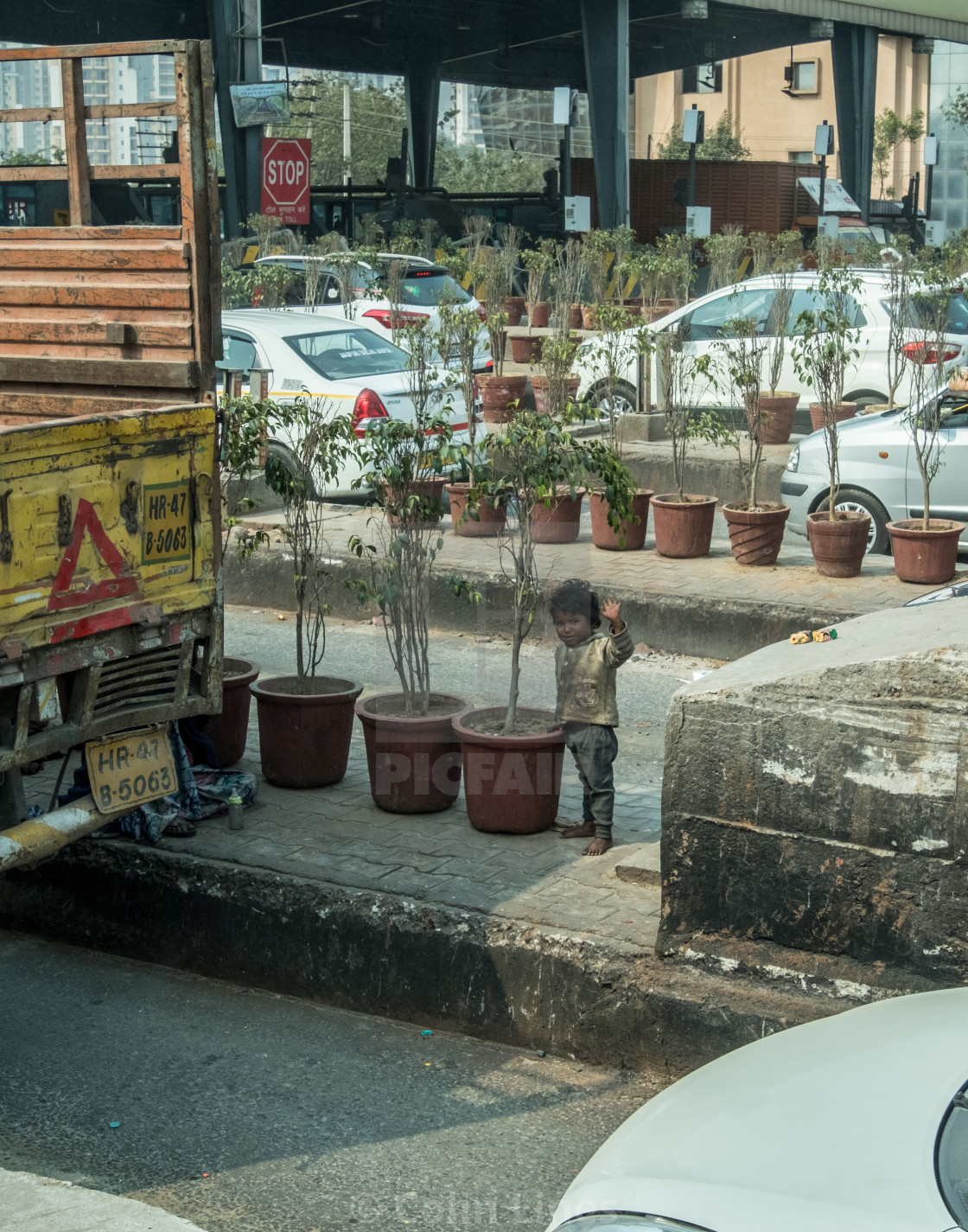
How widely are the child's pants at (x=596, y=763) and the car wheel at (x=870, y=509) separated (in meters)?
5.39

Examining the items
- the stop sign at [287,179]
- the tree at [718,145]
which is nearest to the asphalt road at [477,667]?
the stop sign at [287,179]

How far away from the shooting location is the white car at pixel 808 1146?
79.4 inches

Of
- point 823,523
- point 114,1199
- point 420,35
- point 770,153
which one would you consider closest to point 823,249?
point 823,523

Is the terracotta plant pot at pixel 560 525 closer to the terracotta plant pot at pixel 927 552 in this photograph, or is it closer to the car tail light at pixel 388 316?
the terracotta plant pot at pixel 927 552

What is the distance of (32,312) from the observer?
17.8 ft

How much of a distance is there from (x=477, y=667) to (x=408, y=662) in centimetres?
294

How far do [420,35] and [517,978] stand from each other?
3970 centimetres

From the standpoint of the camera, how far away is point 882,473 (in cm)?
997

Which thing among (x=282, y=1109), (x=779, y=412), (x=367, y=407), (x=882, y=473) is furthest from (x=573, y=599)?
(x=779, y=412)

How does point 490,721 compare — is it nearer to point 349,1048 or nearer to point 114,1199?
point 349,1048

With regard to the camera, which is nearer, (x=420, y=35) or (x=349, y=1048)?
(x=349, y=1048)

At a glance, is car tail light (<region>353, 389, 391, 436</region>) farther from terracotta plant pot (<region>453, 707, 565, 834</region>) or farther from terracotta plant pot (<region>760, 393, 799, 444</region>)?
terracotta plant pot (<region>453, 707, 565, 834</region>)

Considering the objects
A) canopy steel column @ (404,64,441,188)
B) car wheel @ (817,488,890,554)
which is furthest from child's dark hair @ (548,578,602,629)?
canopy steel column @ (404,64,441,188)

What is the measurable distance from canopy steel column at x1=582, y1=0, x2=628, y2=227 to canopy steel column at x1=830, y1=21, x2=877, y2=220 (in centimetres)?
758
